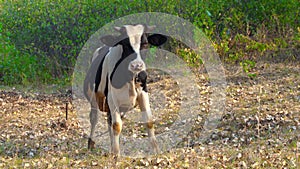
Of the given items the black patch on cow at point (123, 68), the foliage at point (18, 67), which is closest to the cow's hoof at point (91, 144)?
the black patch on cow at point (123, 68)

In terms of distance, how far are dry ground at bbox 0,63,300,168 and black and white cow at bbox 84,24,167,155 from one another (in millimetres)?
524

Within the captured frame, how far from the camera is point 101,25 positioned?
12.8 meters

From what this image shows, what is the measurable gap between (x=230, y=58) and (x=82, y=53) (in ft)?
11.2

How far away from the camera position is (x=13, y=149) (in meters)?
7.81

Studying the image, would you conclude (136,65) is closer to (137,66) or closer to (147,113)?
(137,66)

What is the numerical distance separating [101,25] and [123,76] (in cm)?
629

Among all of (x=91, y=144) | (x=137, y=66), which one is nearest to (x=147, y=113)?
(x=137, y=66)

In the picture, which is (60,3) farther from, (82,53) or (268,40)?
(268,40)

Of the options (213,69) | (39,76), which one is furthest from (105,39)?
(39,76)

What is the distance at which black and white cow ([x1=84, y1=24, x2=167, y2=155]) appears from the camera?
652 centimetres

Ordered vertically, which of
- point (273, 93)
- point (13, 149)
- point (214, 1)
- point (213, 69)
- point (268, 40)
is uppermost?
point (214, 1)

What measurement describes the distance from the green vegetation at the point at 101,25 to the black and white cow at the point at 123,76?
212 inches

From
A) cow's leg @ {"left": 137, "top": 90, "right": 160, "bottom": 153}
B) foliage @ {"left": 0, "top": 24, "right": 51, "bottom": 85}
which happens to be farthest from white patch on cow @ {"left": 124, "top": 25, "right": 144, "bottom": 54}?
foliage @ {"left": 0, "top": 24, "right": 51, "bottom": 85}

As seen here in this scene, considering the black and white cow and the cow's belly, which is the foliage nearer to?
the black and white cow
